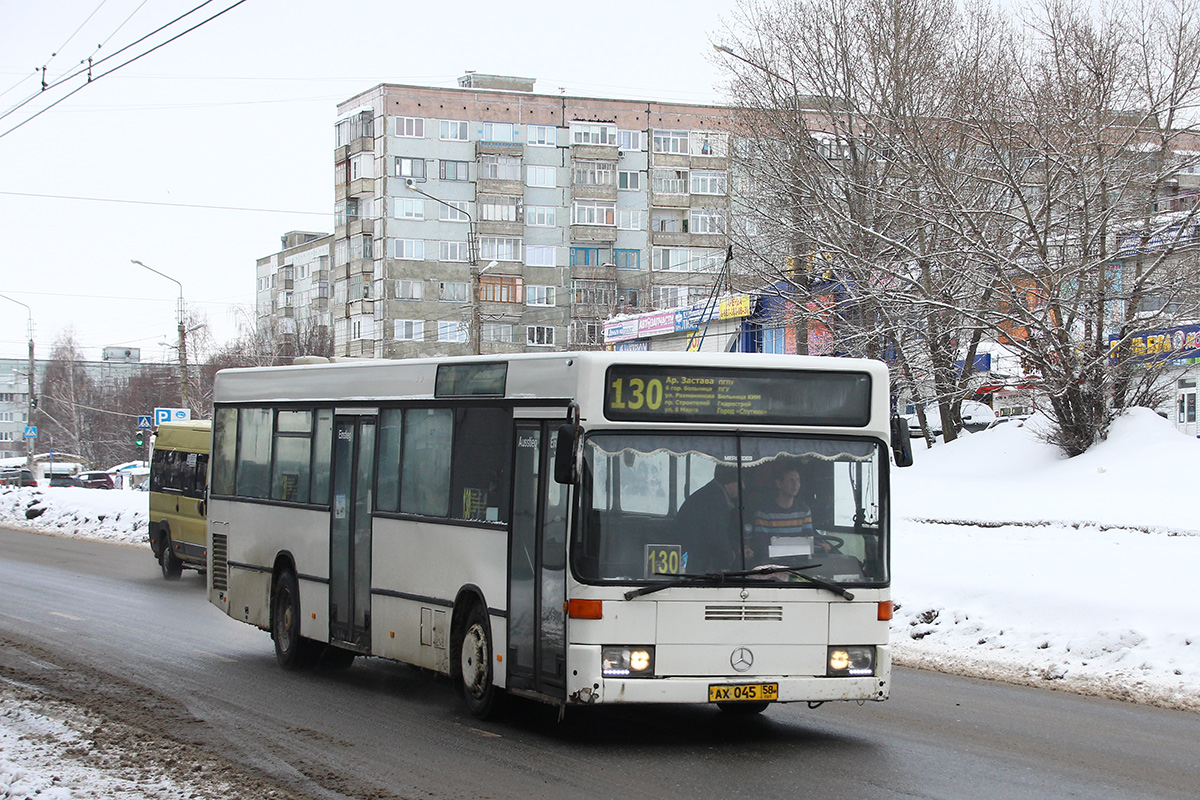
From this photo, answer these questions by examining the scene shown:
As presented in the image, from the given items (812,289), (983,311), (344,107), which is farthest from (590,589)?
(344,107)

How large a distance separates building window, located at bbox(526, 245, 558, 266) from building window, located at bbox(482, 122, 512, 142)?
6.58 metres

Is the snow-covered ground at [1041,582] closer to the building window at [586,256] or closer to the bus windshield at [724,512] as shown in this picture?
the bus windshield at [724,512]

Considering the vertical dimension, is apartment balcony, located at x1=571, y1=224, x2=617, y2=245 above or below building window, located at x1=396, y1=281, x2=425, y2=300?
above

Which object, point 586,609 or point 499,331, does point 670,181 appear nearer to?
point 499,331

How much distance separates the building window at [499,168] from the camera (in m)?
82.9

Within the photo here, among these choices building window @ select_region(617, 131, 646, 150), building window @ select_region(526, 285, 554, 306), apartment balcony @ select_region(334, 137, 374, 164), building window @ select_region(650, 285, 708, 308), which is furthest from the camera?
building window @ select_region(650, 285, 708, 308)

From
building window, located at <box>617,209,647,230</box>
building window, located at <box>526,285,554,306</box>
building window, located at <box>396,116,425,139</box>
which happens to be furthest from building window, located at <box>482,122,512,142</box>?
building window, located at <box>526,285,554,306</box>

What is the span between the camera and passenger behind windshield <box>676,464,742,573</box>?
8477 mm

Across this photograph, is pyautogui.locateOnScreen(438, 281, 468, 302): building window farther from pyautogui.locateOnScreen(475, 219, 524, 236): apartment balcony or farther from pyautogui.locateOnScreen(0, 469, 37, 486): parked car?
pyautogui.locateOnScreen(0, 469, 37, 486): parked car

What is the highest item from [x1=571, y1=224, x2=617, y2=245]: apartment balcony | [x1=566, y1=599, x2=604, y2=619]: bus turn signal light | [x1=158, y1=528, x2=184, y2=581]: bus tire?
[x1=571, y1=224, x2=617, y2=245]: apartment balcony

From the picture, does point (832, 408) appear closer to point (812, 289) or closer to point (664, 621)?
point (664, 621)

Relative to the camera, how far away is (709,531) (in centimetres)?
850

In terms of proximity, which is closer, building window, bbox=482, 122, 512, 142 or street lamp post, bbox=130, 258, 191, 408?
street lamp post, bbox=130, 258, 191, 408

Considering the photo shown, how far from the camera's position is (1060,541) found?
1775 centimetres
